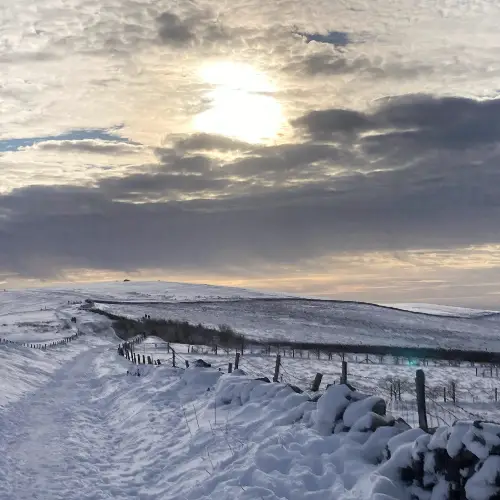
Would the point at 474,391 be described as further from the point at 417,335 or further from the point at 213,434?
the point at 417,335

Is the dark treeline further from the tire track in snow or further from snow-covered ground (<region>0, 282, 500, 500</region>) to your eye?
the tire track in snow

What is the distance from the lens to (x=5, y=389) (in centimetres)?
2130

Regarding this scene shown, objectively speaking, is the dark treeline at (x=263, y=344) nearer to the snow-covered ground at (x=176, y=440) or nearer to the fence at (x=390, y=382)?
the fence at (x=390, y=382)

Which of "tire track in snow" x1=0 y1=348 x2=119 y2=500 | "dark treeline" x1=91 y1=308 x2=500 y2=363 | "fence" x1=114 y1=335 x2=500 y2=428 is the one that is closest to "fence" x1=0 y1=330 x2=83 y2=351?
"fence" x1=114 y1=335 x2=500 y2=428

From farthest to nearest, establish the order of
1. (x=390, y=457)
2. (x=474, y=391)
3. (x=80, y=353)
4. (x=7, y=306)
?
1. (x=7, y=306)
2. (x=80, y=353)
3. (x=474, y=391)
4. (x=390, y=457)

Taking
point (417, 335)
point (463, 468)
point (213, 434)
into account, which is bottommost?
point (417, 335)

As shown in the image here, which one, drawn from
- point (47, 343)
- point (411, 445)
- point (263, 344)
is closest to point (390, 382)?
point (411, 445)

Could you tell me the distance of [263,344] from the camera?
67.4m

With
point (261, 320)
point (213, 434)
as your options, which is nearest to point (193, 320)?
point (261, 320)

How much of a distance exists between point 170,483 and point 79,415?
28.1ft

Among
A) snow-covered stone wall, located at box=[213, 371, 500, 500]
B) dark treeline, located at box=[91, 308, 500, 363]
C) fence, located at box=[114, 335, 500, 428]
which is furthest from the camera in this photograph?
dark treeline, located at box=[91, 308, 500, 363]

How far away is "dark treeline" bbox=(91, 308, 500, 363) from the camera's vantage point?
61438 millimetres

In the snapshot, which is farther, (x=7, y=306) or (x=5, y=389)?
(x=7, y=306)

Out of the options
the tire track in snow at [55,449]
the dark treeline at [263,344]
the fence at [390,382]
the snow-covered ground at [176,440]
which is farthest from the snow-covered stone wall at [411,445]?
the dark treeline at [263,344]
